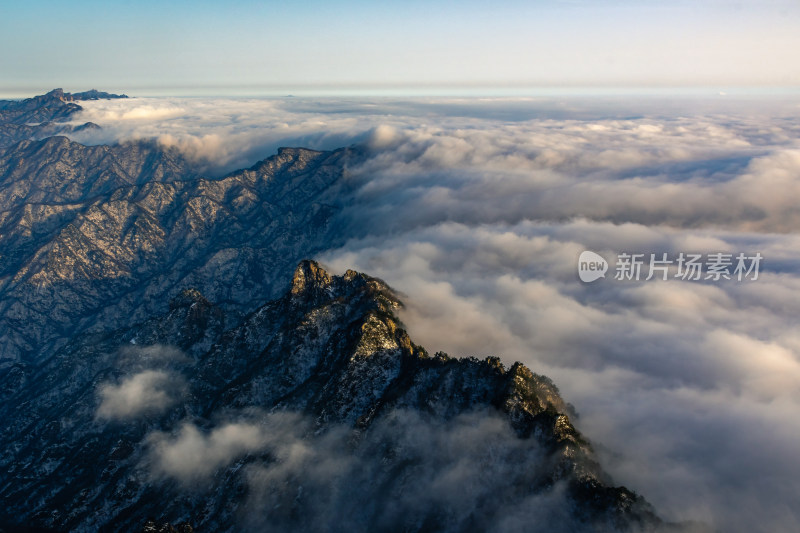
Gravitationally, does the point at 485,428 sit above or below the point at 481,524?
above

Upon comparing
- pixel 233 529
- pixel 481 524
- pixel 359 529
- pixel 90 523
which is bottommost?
pixel 90 523

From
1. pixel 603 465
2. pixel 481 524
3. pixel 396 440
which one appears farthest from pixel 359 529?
pixel 603 465

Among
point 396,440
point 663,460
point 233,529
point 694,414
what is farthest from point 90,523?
point 694,414

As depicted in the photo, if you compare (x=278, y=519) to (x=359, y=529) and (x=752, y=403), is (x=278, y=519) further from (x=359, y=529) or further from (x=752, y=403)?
(x=752, y=403)

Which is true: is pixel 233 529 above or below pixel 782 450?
below

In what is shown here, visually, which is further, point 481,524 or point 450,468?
point 450,468

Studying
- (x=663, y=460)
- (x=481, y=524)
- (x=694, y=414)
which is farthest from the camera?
(x=694, y=414)

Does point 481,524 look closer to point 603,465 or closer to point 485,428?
point 485,428

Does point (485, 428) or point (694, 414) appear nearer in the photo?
point (485, 428)

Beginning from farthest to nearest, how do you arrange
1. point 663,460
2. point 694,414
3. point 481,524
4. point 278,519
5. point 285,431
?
point 285,431 → point 694,414 → point 278,519 → point 663,460 → point 481,524
